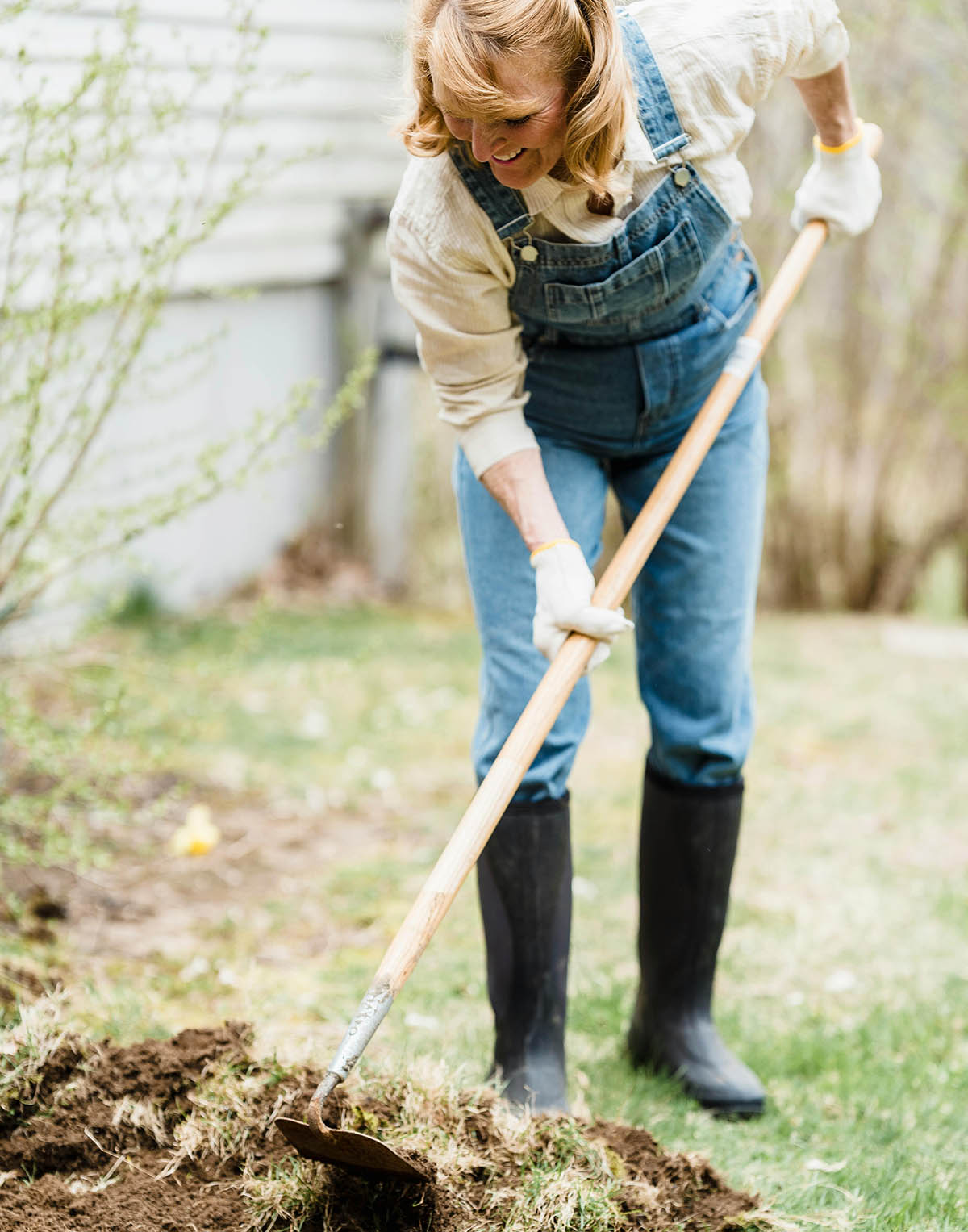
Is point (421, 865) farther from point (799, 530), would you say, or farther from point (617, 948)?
point (799, 530)

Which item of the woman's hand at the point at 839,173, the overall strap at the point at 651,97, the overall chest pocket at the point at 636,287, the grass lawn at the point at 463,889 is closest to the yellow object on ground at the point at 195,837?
the grass lawn at the point at 463,889

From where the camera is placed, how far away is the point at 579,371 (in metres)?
2.21

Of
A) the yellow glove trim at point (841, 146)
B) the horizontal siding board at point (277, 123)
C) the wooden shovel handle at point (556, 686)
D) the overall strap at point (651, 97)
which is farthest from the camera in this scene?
the horizontal siding board at point (277, 123)

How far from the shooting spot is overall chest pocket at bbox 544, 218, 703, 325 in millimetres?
2074

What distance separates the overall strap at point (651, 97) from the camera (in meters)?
2.00

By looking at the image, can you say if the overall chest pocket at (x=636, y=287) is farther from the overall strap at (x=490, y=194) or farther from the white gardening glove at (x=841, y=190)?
the white gardening glove at (x=841, y=190)

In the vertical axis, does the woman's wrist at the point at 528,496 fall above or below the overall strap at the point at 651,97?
below

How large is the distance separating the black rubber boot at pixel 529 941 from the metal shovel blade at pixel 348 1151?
1.41 feet

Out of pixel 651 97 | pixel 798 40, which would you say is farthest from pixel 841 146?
pixel 651 97

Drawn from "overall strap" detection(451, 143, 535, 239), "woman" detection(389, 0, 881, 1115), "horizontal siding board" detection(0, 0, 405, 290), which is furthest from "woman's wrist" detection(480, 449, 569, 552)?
"horizontal siding board" detection(0, 0, 405, 290)

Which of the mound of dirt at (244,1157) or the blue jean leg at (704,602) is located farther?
the blue jean leg at (704,602)

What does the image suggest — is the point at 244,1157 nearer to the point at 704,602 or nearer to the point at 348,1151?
the point at 348,1151

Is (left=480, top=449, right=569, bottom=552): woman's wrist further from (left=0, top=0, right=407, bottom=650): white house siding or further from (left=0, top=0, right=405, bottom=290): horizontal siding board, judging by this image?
(left=0, top=0, right=407, bottom=650): white house siding

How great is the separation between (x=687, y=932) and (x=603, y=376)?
0.98 m
